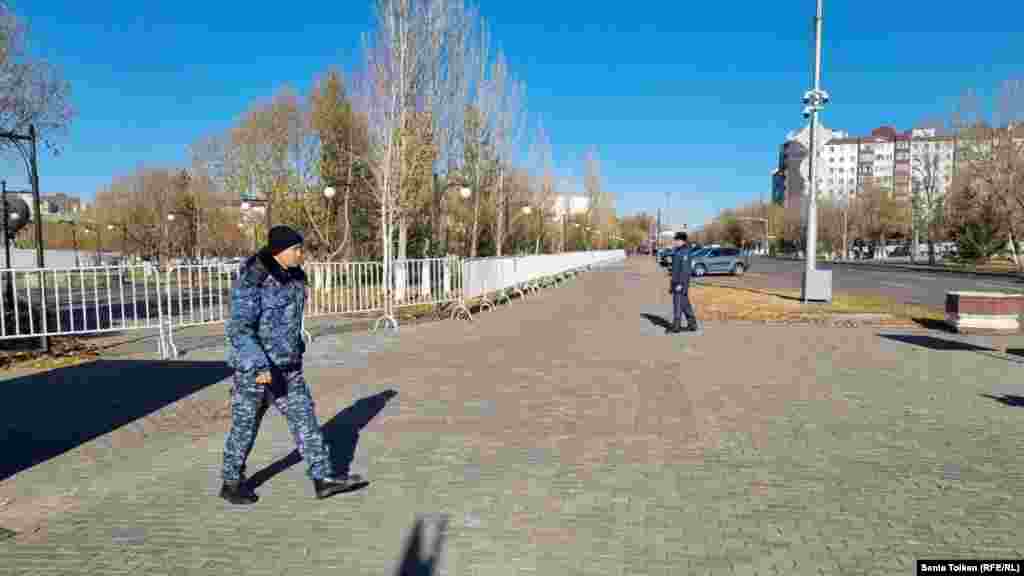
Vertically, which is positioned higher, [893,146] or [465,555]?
[893,146]

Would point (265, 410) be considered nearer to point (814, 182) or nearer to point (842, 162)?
→ point (814, 182)

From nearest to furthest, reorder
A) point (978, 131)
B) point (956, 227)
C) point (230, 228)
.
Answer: point (978, 131) → point (230, 228) → point (956, 227)

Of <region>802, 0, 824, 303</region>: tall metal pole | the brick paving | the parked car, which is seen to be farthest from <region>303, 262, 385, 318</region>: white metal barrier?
the parked car

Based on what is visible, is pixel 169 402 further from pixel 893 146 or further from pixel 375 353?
pixel 893 146

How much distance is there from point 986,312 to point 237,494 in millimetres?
13106

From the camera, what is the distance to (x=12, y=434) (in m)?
5.69

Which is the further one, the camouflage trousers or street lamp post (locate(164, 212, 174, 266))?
street lamp post (locate(164, 212, 174, 266))

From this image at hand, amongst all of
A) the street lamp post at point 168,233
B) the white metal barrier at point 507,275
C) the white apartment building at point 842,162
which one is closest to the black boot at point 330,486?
the white metal barrier at point 507,275

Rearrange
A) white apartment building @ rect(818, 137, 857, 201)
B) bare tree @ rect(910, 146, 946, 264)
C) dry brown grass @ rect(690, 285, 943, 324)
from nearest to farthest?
dry brown grass @ rect(690, 285, 943, 324) → bare tree @ rect(910, 146, 946, 264) → white apartment building @ rect(818, 137, 857, 201)

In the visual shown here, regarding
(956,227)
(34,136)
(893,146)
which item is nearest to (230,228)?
(34,136)

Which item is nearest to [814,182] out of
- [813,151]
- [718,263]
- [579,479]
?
[813,151]

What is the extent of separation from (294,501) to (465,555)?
4.50 ft

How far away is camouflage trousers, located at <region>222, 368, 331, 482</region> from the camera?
4062 millimetres

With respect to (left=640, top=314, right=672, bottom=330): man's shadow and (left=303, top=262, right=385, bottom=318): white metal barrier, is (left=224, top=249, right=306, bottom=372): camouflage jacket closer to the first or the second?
(left=303, top=262, right=385, bottom=318): white metal barrier
